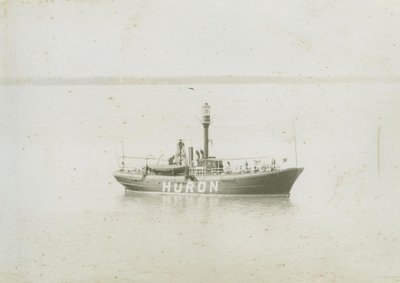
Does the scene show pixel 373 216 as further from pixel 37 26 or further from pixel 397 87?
pixel 37 26

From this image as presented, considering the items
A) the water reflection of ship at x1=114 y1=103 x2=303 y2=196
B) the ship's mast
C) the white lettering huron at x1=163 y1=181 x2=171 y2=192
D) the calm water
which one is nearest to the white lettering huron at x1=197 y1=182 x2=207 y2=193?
the water reflection of ship at x1=114 y1=103 x2=303 y2=196

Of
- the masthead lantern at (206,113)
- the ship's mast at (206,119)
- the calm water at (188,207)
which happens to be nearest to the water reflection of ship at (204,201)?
the calm water at (188,207)

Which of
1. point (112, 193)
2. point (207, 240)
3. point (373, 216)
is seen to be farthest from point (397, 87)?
point (112, 193)

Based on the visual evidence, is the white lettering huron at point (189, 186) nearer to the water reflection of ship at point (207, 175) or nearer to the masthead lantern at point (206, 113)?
the water reflection of ship at point (207, 175)

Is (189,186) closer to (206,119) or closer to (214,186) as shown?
(214,186)

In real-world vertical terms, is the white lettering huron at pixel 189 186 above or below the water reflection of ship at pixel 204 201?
above

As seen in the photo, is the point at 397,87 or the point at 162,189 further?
the point at 162,189

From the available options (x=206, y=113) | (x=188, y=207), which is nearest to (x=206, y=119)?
(x=206, y=113)
